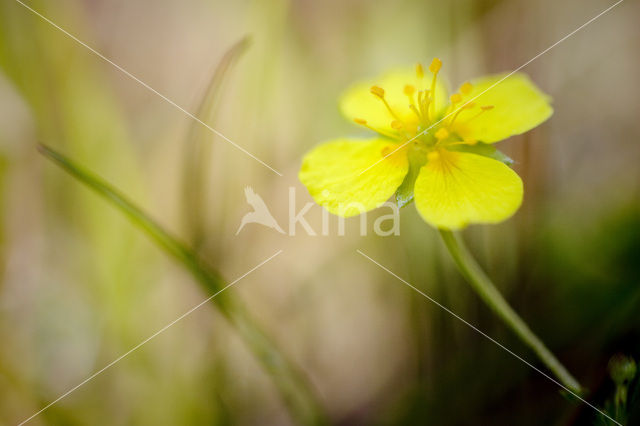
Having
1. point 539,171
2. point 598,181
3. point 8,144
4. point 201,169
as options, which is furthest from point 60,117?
point 598,181

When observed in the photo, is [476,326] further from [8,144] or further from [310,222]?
[8,144]

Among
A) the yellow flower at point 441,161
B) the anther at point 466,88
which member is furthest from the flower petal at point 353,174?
the anther at point 466,88

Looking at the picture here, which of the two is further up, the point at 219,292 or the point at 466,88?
the point at 466,88

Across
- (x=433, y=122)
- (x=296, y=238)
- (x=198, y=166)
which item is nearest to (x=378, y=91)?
(x=433, y=122)

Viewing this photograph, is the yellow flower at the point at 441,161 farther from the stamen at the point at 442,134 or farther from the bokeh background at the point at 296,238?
the bokeh background at the point at 296,238

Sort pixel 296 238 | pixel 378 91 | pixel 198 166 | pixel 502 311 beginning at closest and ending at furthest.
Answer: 1. pixel 502 311
2. pixel 378 91
3. pixel 198 166
4. pixel 296 238

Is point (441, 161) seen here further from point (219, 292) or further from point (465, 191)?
point (219, 292)
